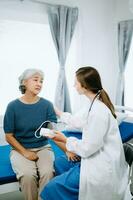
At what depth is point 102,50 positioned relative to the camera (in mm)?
4398

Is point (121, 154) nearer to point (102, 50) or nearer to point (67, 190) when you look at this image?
point (67, 190)

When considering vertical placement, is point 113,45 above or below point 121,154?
above

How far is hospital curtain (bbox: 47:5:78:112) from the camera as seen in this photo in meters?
3.82

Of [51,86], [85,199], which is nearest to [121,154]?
[85,199]

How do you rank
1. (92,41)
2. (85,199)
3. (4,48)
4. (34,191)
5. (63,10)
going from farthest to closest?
(92,41) < (63,10) < (4,48) < (34,191) < (85,199)

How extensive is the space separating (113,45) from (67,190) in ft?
9.40

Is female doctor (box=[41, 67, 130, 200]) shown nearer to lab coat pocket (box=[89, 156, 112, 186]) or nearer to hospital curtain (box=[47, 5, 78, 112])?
lab coat pocket (box=[89, 156, 112, 186])

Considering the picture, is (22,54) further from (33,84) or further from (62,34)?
(33,84)

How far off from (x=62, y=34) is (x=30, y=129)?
1680 millimetres

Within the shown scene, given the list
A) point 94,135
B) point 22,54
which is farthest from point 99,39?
point 94,135

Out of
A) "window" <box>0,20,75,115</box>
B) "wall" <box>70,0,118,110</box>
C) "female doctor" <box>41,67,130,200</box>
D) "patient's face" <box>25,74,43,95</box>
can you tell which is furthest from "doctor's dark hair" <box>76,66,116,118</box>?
"wall" <box>70,0,118,110</box>

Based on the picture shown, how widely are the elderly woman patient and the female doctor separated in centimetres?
27

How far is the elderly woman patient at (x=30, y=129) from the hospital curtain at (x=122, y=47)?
1.90m

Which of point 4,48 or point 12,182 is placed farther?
point 4,48
